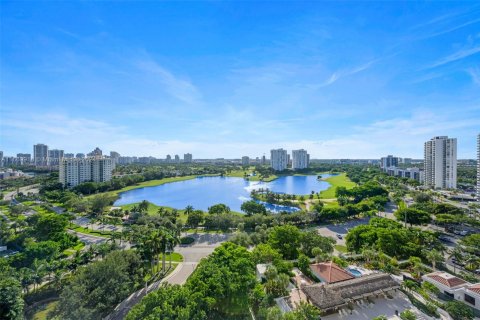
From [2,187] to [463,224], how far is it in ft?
352

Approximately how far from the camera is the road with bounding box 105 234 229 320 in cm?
1547

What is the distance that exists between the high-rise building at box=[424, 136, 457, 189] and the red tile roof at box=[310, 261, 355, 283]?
208ft

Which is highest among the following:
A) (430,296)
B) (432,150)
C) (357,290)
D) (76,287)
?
(432,150)

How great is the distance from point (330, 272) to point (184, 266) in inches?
516

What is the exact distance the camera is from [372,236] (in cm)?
2325

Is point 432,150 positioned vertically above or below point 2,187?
above

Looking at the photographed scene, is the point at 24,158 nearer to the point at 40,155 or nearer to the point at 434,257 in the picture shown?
the point at 40,155

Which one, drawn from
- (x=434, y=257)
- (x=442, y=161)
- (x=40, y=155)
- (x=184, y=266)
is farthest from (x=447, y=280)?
(x=40, y=155)

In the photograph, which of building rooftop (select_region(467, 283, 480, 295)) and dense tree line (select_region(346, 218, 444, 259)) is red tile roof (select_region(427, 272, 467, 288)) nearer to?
building rooftop (select_region(467, 283, 480, 295))

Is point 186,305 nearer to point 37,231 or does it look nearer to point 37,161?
point 37,231

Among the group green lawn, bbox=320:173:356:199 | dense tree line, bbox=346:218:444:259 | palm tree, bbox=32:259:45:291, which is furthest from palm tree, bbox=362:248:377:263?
green lawn, bbox=320:173:356:199

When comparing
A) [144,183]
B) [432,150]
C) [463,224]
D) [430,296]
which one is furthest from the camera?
Result: [144,183]

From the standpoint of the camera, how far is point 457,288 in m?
16.2

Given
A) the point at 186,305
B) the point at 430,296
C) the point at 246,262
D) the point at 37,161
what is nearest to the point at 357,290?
the point at 430,296
